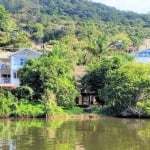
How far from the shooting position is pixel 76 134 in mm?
32094

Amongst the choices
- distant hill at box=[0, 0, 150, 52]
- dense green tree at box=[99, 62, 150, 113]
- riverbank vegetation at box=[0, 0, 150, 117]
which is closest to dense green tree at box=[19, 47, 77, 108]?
riverbank vegetation at box=[0, 0, 150, 117]

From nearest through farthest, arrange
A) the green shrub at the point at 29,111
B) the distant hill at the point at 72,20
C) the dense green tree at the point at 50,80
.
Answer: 1. the green shrub at the point at 29,111
2. the dense green tree at the point at 50,80
3. the distant hill at the point at 72,20

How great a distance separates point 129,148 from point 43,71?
21.4 metres

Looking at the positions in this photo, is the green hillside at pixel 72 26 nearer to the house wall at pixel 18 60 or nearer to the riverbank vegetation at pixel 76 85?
the house wall at pixel 18 60

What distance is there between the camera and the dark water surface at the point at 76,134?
87.9 ft

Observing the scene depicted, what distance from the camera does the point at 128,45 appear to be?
286 feet

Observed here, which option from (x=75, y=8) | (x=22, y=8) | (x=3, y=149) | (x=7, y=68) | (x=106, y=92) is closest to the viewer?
(x=3, y=149)

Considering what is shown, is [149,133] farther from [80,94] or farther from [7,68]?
[7,68]

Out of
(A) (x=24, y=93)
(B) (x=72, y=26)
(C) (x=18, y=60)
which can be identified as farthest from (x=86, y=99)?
(B) (x=72, y=26)

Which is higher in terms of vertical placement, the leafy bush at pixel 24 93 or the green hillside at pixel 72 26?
the green hillside at pixel 72 26

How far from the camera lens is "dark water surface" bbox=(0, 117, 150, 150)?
2680 centimetres

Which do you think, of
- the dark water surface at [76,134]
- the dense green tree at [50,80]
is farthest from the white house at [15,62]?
the dark water surface at [76,134]

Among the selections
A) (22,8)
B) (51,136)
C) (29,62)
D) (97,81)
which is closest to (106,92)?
(97,81)

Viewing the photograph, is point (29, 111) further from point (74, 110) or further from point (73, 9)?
point (73, 9)
